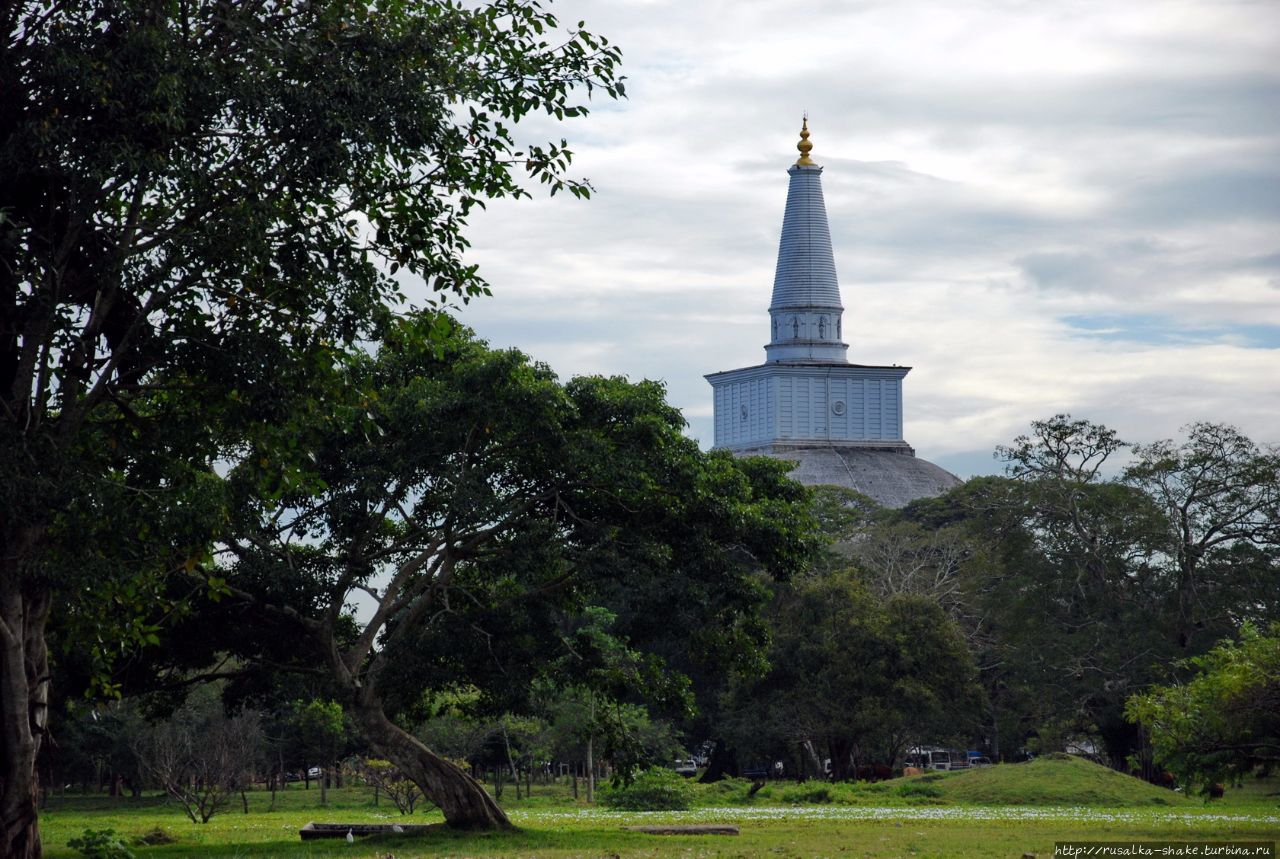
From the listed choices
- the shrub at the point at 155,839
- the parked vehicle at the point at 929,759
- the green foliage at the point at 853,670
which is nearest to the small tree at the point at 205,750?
the shrub at the point at 155,839

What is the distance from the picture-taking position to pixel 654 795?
36844 mm

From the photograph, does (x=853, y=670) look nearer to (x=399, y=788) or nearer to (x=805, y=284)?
(x=399, y=788)

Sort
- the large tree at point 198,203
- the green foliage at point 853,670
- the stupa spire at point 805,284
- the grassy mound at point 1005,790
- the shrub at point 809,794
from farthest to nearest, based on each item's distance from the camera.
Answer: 1. the stupa spire at point 805,284
2. the green foliage at point 853,670
3. the shrub at point 809,794
4. the grassy mound at point 1005,790
5. the large tree at point 198,203

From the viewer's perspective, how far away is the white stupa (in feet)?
345

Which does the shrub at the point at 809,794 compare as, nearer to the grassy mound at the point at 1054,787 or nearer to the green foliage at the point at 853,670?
the grassy mound at the point at 1054,787

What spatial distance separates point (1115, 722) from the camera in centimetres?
4903

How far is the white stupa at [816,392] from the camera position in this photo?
345ft

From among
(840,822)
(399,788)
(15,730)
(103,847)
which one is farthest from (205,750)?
(15,730)

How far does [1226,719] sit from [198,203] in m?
17.3

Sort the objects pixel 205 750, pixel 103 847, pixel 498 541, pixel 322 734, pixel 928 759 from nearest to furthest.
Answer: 1. pixel 103 847
2. pixel 498 541
3. pixel 205 750
4. pixel 322 734
5. pixel 928 759

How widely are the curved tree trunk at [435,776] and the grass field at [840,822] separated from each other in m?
0.51

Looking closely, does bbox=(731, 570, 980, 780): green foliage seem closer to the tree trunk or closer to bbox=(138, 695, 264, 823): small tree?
bbox=(138, 695, 264, 823): small tree

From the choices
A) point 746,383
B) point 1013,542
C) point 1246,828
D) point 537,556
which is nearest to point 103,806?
point 1013,542

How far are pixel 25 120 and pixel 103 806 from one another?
43668 mm
